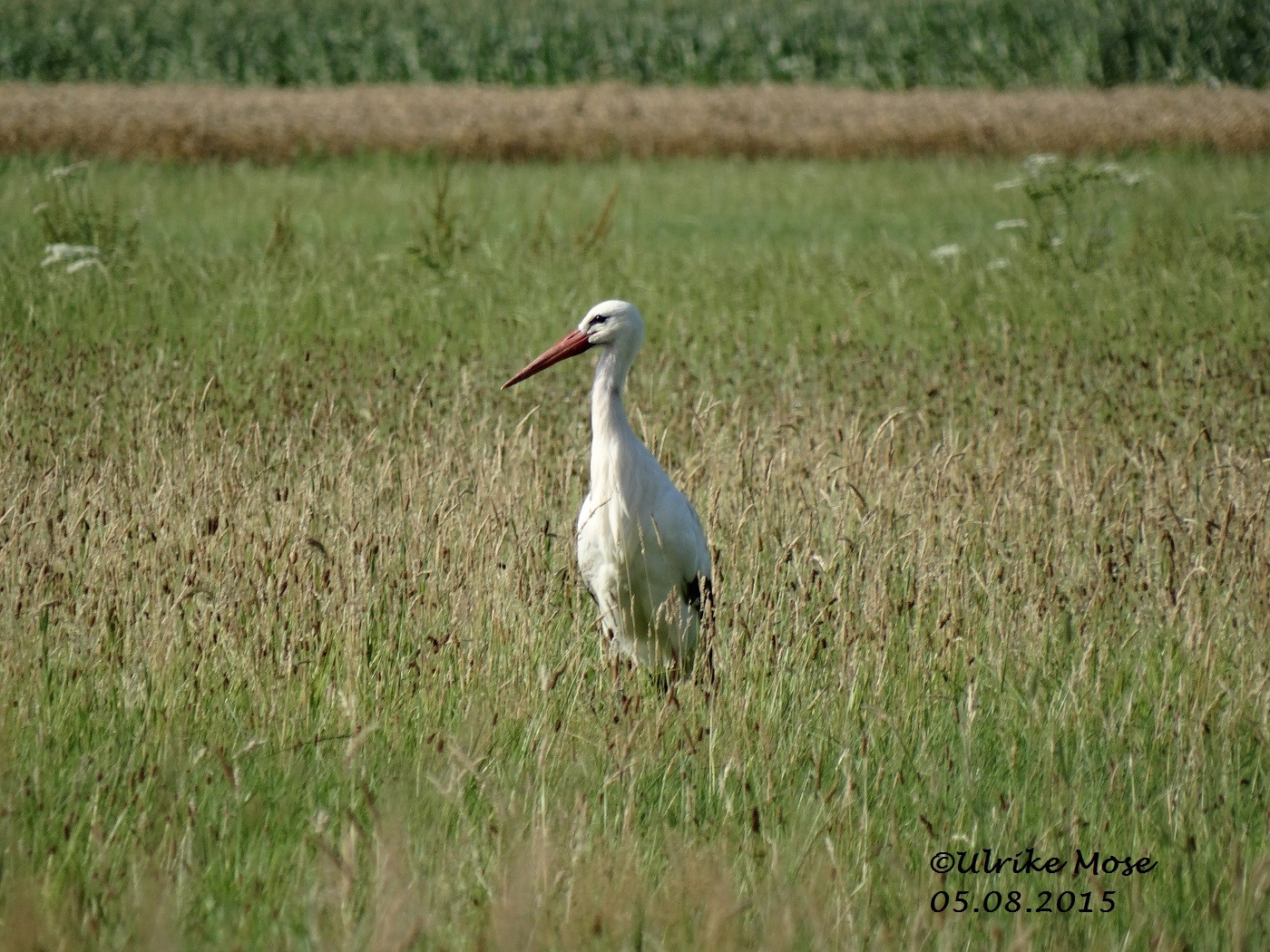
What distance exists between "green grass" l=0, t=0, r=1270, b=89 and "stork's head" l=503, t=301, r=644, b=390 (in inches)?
907

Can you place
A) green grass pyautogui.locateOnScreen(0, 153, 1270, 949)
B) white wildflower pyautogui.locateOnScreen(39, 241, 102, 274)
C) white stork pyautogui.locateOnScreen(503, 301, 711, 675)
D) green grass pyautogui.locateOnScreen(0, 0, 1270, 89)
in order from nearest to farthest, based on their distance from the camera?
green grass pyautogui.locateOnScreen(0, 153, 1270, 949), white stork pyautogui.locateOnScreen(503, 301, 711, 675), white wildflower pyautogui.locateOnScreen(39, 241, 102, 274), green grass pyautogui.locateOnScreen(0, 0, 1270, 89)

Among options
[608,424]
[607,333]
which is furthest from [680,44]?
[608,424]

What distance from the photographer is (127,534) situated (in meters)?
4.09

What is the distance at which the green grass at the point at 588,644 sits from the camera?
254cm

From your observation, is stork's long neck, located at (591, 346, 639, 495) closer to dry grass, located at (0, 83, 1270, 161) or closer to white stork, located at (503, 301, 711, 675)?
white stork, located at (503, 301, 711, 675)

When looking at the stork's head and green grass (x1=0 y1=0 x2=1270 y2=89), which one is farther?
green grass (x1=0 y1=0 x2=1270 y2=89)

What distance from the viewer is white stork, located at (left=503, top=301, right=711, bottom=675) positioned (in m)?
4.01

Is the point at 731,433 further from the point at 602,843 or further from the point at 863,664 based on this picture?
the point at 602,843

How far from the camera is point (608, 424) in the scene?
13.3 feet

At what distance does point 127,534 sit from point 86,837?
5.04ft

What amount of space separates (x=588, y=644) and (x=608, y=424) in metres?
0.71

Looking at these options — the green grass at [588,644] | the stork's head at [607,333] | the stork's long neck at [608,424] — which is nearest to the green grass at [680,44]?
the green grass at [588,644]

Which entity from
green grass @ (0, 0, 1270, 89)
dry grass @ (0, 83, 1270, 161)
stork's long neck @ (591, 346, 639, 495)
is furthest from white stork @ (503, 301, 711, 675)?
green grass @ (0, 0, 1270, 89)

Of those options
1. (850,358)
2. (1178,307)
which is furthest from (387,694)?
(1178,307)
